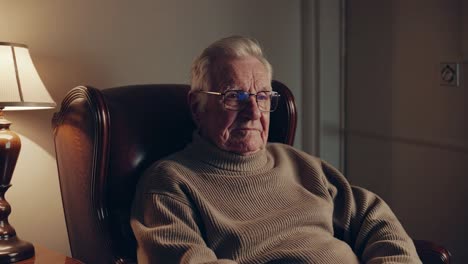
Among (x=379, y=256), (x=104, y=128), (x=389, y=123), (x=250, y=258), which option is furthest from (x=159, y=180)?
(x=389, y=123)

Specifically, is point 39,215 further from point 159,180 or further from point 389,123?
point 389,123

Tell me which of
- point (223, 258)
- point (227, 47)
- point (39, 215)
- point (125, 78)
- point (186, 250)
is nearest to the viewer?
point (186, 250)

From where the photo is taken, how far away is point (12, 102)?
1514 millimetres

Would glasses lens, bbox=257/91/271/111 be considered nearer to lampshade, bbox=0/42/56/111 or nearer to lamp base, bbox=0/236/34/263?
lampshade, bbox=0/42/56/111

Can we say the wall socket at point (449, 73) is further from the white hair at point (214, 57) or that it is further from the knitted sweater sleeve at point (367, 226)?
the white hair at point (214, 57)

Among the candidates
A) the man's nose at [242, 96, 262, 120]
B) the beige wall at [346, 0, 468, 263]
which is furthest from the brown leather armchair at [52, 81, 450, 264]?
the beige wall at [346, 0, 468, 263]

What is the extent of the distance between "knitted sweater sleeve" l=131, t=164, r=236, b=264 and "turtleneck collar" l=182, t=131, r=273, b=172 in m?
0.15

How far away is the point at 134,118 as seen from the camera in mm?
1679

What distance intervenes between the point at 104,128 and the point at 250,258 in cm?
51

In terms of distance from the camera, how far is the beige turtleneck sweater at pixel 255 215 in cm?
145

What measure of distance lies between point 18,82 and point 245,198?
69 centimetres

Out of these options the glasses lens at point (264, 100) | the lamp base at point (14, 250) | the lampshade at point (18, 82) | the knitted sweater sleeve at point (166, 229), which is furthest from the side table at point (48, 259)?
the glasses lens at point (264, 100)

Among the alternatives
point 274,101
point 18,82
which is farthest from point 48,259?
point 274,101

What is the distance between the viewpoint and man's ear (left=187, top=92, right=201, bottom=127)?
1.73 metres
